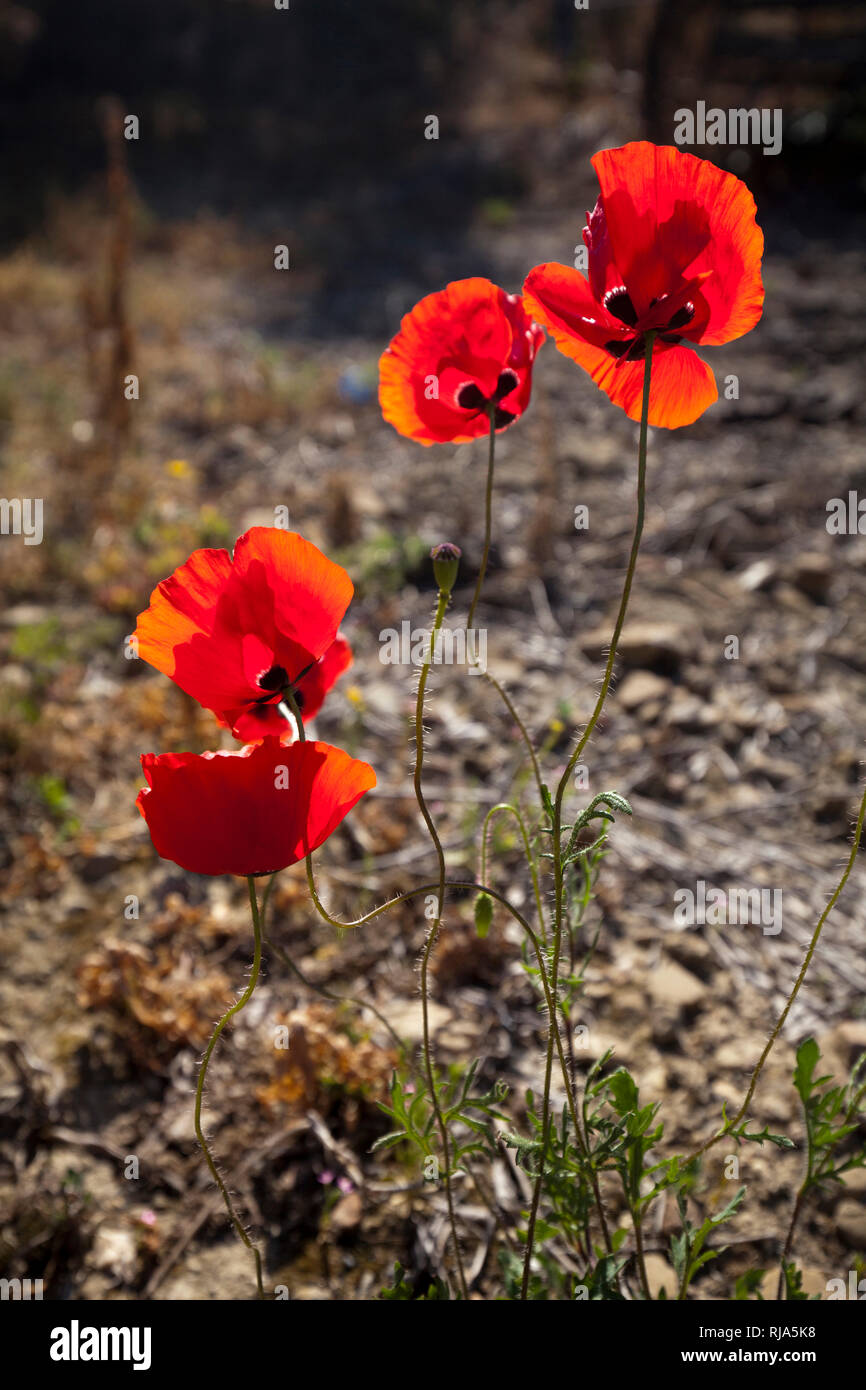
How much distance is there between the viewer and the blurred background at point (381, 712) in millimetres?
2051

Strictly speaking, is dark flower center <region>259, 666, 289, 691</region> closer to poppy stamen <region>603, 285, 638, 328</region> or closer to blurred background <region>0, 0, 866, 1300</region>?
poppy stamen <region>603, 285, 638, 328</region>

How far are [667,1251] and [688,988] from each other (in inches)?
23.8

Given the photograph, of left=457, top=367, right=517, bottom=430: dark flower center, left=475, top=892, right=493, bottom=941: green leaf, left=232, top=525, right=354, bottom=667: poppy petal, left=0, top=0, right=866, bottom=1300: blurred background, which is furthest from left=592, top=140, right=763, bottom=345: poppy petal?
left=0, top=0, right=866, bottom=1300: blurred background

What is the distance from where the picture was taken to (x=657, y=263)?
3.84 feet

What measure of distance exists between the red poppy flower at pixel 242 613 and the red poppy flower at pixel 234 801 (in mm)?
107

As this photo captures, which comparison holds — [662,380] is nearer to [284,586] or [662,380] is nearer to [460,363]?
[460,363]

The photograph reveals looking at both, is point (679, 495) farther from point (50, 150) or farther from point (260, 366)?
point (50, 150)

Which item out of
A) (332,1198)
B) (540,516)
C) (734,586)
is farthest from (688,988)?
(540,516)

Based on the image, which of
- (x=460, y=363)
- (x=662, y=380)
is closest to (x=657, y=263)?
(x=662, y=380)

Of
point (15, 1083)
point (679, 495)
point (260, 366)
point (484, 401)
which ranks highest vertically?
point (260, 366)

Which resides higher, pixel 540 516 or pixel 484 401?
pixel 540 516

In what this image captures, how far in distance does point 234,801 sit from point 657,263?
0.76 meters

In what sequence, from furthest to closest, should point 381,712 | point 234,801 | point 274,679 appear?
1. point 381,712
2. point 274,679
3. point 234,801

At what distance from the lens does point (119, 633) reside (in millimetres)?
3908
